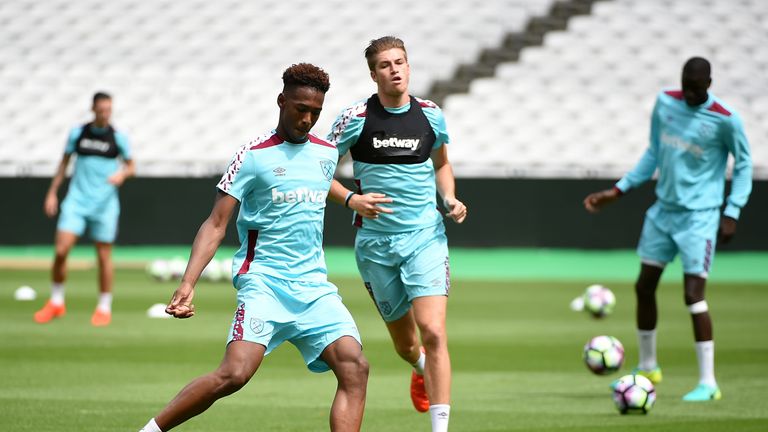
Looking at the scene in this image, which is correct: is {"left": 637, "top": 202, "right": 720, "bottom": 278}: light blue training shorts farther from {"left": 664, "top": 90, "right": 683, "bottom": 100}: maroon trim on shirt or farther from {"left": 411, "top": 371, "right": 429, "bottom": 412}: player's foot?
{"left": 411, "top": 371, "right": 429, "bottom": 412}: player's foot

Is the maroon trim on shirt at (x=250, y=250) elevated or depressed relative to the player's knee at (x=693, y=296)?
elevated

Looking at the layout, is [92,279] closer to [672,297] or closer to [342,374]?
[672,297]

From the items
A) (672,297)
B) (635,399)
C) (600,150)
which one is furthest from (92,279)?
(635,399)

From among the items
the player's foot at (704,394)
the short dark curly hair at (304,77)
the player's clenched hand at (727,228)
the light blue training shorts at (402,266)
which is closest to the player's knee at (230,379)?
the short dark curly hair at (304,77)

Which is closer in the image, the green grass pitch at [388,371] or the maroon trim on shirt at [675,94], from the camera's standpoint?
A: the green grass pitch at [388,371]

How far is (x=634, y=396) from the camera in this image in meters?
8.95

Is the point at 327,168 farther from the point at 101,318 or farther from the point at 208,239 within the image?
the point at 101,318

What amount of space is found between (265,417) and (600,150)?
2135cm

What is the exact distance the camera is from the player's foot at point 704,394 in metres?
9.66

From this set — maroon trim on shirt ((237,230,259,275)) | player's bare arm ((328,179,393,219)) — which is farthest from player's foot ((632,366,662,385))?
maroon trim on shirt ((237,230,259,275))

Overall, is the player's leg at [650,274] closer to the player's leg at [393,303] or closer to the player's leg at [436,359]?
the player's leg at [393,303]

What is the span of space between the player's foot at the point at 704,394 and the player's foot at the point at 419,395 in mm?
2113

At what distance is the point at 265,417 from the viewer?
883 cm

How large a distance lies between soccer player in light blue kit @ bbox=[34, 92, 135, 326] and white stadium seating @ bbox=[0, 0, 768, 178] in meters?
12.3
